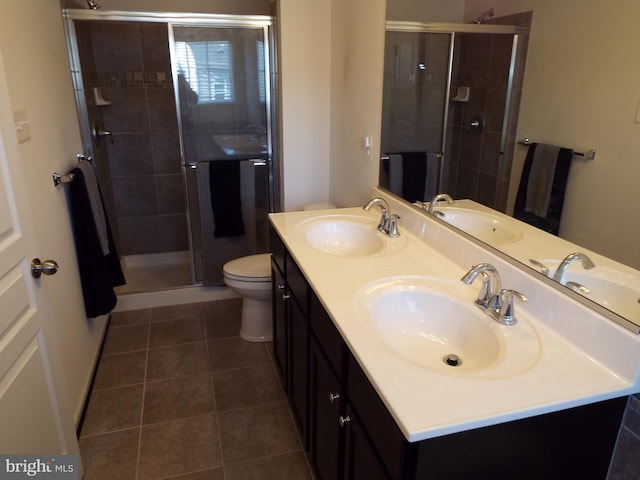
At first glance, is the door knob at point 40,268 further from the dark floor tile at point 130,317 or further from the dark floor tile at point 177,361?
the dark floor tile at point 130,317

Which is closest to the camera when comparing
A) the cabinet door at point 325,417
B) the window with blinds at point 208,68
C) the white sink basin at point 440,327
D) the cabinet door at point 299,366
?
the white sink basin at point 440,327

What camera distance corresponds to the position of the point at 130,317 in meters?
3.18

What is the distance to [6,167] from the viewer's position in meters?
1.38

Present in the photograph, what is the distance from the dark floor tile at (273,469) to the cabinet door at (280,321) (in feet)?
1.10

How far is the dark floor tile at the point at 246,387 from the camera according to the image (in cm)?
233

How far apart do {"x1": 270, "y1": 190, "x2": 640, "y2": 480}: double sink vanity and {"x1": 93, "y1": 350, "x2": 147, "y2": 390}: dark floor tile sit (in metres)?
1.13

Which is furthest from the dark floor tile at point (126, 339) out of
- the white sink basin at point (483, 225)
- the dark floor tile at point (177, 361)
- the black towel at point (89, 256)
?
the white sink basin at point (483, 225)

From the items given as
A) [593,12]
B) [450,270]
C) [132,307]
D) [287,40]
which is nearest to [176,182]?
[132,307]

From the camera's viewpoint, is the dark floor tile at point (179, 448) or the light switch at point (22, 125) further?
the dark floor tile at point (179, 448)

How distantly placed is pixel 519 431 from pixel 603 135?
0.76 meters

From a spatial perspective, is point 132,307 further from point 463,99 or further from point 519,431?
point 519,431

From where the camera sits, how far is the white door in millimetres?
1320

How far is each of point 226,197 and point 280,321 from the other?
1.22m

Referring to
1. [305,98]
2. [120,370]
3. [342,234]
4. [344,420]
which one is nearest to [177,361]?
[120,370]
